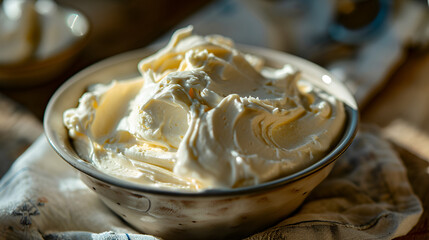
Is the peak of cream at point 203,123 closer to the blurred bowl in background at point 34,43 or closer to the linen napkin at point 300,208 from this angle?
the linen napkin at point 300,208

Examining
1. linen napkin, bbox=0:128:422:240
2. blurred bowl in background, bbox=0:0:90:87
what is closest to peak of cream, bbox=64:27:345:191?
linen napkin, bbox=0:128:422:240

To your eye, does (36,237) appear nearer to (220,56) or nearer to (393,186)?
(220,56)

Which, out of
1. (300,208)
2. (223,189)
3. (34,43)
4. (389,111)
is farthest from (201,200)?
(34,43)

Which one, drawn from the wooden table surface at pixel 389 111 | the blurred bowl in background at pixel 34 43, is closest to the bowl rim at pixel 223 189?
the wooden table surface at pixel 389 111

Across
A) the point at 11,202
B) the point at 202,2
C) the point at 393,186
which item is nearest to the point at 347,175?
the point at 393,186

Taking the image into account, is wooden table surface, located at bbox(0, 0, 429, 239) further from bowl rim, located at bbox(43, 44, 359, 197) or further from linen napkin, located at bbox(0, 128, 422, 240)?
bowl rim, located at bbox(43, 44, 359, 197)

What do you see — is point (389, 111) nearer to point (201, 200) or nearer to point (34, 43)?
point (201, 200)
